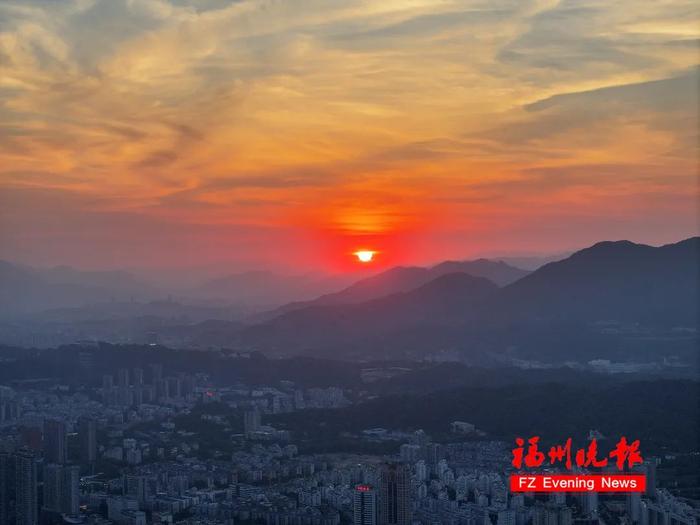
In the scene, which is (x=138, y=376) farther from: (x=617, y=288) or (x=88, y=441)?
(x=617, y=288)

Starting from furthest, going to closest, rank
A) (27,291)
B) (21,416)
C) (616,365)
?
(27,291)
(616,365)
(21,416)

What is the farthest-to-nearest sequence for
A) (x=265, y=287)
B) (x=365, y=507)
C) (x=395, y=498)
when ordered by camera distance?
1. (x=265, y=287)
2. (x=395, y=498)
3. (x=365, y=507)

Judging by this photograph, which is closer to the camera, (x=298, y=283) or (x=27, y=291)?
(x=27, y=291)

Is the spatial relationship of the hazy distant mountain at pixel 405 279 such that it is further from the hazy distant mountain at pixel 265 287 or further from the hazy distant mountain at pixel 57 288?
the hazy distant mountain at pixel 57 288

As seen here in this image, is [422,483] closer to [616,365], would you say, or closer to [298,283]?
[616,365]

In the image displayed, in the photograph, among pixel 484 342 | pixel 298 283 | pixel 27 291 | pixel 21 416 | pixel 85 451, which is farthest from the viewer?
pixel 298 283

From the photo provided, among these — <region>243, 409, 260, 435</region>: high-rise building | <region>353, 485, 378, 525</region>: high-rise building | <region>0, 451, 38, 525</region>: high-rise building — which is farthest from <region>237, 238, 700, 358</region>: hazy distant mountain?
<region>0, 451, 38, 525</region>: high-rise building

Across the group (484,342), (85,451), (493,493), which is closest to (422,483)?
(493,493)

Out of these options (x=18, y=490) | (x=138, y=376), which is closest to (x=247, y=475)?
(x=18, y=490)
